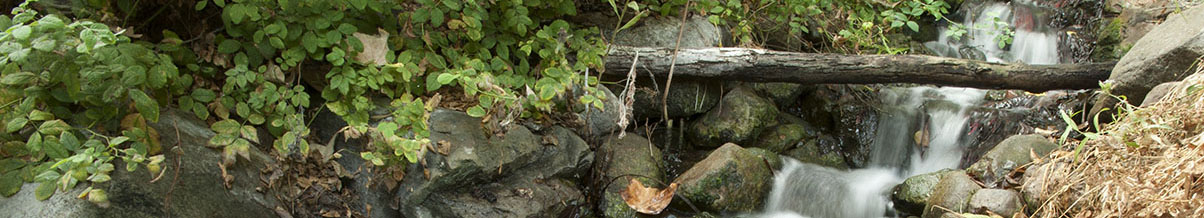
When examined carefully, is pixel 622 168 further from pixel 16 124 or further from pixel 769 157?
pixel 16 124

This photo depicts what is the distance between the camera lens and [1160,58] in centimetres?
350

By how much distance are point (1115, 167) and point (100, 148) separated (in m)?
3.62

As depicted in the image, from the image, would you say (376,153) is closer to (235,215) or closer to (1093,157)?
(235,215)

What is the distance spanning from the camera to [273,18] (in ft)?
9.11

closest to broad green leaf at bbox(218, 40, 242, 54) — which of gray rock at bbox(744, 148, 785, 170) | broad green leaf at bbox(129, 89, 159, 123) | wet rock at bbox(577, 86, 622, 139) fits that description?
broad green leaf at bbox(129, 89, 159, 123)

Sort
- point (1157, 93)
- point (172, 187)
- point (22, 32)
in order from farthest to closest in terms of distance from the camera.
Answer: point (1157, 93) < point (172, 187) < point (22, 32)

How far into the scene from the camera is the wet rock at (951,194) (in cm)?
327

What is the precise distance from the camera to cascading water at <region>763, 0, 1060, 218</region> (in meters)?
3.90

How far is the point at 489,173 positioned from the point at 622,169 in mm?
869

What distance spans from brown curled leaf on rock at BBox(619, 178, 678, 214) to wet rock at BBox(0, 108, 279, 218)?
1.65m

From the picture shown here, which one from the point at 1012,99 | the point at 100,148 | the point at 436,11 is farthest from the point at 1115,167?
the point at 100,148

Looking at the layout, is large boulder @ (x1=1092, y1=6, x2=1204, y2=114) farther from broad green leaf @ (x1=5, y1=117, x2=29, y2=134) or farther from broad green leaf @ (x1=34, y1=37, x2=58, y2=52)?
broad green leaf @ (x1=5, y1=117, x2=29, y2=134)

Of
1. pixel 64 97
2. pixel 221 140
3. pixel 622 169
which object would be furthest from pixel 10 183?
pixel 622 169

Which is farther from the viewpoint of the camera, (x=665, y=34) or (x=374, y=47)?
(x=665, y=34)
